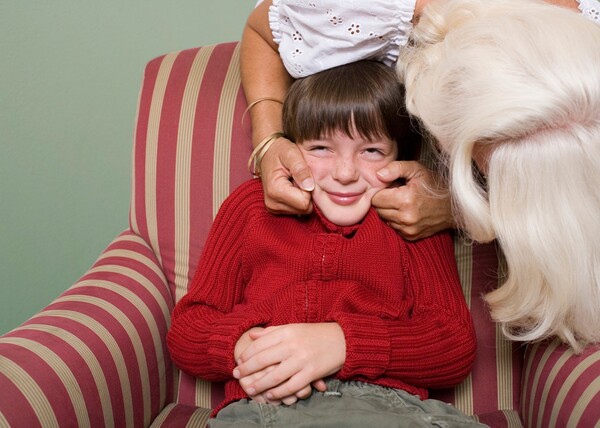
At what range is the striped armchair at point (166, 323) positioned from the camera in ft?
3.90

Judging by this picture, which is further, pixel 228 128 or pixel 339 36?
pixel 228 128

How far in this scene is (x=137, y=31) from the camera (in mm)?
1941

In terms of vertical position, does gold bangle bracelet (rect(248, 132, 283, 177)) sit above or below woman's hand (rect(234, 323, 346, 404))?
above

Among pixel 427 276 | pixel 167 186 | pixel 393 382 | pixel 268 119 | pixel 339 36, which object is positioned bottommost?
pixel 393 382

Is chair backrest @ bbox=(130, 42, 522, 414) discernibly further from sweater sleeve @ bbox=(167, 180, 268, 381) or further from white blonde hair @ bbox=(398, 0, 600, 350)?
white blonde hair @ bbox=(398, 0, 600, 350)

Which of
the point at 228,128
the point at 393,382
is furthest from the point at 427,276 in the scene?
the point at 228,128

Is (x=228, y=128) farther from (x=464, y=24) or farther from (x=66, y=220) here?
(x=66, y=220)

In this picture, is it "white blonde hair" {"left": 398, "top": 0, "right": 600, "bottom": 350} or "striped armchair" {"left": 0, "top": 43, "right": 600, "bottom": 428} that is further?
"striped armchair" {"left": 0, "top": 43, "right": 600, "bottom": 428}

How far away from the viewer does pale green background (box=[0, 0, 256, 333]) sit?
1.93m

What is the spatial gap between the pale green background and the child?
722 mm

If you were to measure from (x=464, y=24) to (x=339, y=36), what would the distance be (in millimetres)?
201

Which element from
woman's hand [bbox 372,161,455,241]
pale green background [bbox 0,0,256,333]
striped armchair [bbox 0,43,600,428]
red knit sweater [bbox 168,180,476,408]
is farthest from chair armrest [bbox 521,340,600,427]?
pale green background [bbox 0,0,256,333]

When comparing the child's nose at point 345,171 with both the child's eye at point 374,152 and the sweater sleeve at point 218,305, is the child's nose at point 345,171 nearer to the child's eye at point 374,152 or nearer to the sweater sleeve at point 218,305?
the child's eye at point 374,152

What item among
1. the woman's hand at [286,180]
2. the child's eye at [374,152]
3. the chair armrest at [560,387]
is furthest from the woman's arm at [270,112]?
the chair armrest at [560,387]
